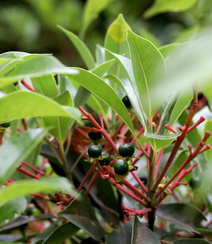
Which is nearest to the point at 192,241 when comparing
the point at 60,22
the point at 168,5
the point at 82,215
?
the point at 82,215

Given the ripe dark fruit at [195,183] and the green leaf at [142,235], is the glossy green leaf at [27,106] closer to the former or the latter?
the green leaf at [142,235]

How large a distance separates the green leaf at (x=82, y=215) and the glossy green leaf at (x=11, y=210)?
0.06 metres

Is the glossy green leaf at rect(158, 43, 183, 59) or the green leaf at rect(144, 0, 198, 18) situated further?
the green leaf at rect(144, 0, 198, 18)

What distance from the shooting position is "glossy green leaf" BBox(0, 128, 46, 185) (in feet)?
0.90

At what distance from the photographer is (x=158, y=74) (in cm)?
41

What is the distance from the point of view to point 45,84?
507 mm

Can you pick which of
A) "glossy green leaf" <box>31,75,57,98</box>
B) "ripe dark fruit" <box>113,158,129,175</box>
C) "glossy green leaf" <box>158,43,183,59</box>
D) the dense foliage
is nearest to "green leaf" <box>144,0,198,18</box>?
the dense foliage

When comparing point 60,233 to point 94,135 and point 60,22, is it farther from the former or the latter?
point 60,22

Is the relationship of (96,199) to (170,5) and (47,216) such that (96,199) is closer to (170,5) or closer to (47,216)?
(47,216)

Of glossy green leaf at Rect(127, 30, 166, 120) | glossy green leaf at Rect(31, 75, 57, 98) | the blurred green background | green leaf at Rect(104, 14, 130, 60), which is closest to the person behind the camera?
glossy green leaf at Rect(127, 30, 166, 120)

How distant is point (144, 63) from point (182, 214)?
0.30 metres

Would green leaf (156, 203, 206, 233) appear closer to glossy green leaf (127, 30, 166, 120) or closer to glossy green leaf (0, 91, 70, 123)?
glossy green leaf (127, 30, 166, 120)

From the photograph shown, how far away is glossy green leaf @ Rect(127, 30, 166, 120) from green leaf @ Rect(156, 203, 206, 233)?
23 cm

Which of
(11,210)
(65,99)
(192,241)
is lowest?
(192,241)
